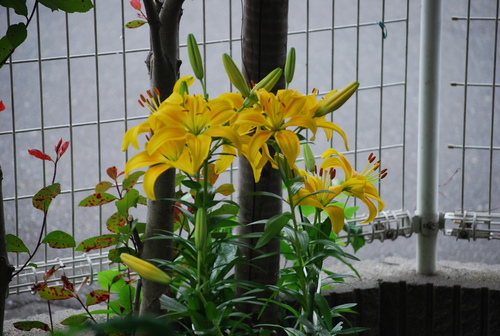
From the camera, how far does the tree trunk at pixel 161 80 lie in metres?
1.09

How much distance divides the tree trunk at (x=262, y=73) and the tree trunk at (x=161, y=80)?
12 cm

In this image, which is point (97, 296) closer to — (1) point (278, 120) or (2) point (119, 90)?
(1) point (278, 120)

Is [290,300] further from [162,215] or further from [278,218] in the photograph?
[278,218]

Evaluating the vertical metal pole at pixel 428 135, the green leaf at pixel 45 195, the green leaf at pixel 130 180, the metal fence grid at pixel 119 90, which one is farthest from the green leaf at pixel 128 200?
the metal fence grid at pixel 119 90

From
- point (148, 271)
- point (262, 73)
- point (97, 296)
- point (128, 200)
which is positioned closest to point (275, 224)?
point (148, 271)

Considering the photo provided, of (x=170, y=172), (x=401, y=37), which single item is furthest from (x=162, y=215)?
(x=401, y=37)

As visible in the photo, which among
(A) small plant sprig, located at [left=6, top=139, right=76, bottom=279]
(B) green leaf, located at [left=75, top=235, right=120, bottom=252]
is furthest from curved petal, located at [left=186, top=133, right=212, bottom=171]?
(B) green leaf, located at [left=75, top=235, right=120, bottom=252]

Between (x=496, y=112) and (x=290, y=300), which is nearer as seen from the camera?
(x=290, y=300)

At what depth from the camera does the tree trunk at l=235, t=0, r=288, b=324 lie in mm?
1143

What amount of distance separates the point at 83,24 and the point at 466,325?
262 cm

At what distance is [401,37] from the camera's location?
A: 354cm

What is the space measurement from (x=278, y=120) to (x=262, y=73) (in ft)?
0.99

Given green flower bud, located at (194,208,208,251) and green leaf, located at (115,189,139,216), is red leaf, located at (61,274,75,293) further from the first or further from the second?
green flower bud, located at (194,208,208,251)

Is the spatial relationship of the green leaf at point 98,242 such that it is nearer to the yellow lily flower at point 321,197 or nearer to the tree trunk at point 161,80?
the tree trunk at point 161,80
